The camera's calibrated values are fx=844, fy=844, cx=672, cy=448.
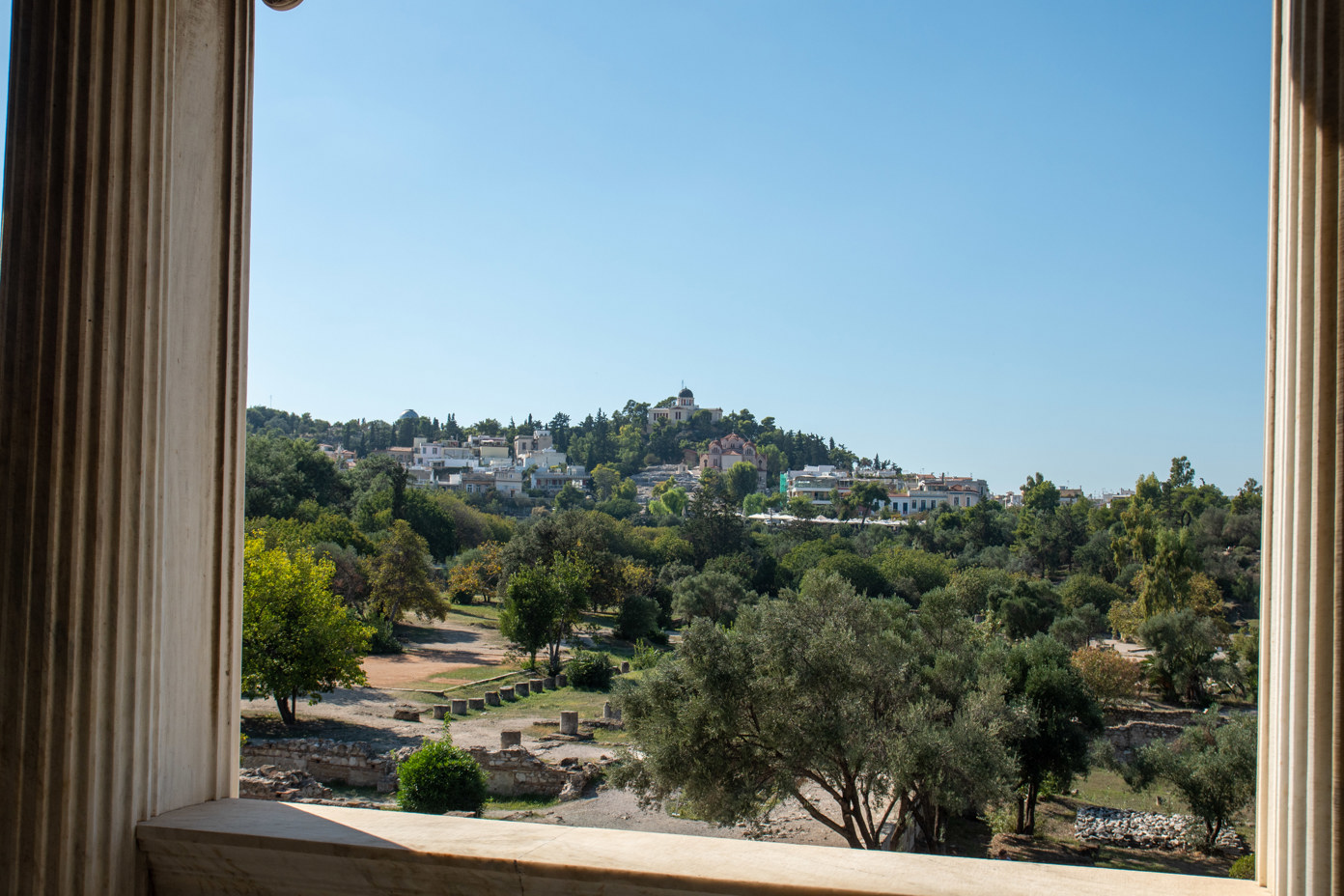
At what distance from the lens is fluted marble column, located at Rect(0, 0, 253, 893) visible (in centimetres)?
128

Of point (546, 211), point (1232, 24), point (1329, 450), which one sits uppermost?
point (546, 211)

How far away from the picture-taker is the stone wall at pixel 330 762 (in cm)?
1034

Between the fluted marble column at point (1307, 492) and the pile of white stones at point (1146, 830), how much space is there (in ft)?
36.6

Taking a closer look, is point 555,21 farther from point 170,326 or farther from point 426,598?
point 426,598

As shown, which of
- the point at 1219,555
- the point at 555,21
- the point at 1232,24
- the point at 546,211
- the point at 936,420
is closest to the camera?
the point at 555,21

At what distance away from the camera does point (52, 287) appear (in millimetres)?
1306

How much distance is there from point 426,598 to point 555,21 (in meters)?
18.4

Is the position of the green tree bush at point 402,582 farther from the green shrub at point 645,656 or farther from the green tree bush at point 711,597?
the green tree bush at point 711,597

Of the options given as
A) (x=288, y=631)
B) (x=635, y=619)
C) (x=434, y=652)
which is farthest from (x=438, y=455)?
(x=288, y=631)

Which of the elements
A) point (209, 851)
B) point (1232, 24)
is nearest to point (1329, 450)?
point (209, 851)

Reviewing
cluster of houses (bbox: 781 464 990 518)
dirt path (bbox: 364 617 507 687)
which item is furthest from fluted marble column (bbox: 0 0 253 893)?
cluster of houses (bbox: 781 464 990 518)

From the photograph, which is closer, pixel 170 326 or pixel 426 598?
pixel 170 326

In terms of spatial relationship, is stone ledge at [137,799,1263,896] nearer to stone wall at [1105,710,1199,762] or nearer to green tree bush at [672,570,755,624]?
stone wall at [1105,710,1199,762]

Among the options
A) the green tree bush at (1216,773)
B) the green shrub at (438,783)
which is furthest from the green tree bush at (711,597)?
the green shrub at (438,783)
